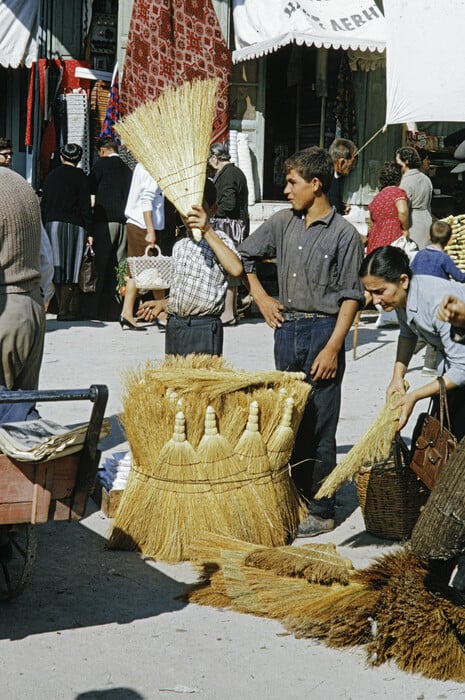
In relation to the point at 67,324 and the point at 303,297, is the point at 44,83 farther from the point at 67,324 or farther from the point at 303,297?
the point at 303,297

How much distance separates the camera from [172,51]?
13055mm

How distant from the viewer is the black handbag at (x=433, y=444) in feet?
14.5

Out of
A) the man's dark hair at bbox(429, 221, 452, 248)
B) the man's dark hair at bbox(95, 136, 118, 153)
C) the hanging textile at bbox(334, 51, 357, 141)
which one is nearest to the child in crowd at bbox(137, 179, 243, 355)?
the man's dark hair at bbox(429, 221, 452, 248)

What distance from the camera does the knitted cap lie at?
15.7 ft

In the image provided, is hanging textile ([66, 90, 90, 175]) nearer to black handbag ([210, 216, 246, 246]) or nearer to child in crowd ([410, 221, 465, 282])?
black handbag ([210, 216, 246, 246])

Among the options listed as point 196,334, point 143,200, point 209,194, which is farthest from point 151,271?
point 209,194

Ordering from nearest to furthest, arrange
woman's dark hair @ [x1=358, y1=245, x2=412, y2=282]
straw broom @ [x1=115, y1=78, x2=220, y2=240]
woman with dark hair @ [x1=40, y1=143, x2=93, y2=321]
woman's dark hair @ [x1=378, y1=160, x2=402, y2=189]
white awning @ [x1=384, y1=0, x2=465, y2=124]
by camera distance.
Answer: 1. woman's dark hair @ [x1=358, y1=245, x2=412, y2=282]
2. straw broom @ [x1=115, y1=78, x2=220, y2=240]
3. woman's dark hair @ [x1=378, y1=160, x2=402, y2=189]
4. white awning @ [x1=384, y1=0, x2=465, y2=124]
5. woman with dark hair @ [x1=40, y1=143, x2=93, y2=321]

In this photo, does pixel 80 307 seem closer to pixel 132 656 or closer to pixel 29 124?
pixel 29 124

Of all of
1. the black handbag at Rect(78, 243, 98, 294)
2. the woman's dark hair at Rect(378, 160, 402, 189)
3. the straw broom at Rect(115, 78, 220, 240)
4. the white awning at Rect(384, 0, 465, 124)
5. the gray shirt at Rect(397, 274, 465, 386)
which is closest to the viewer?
the gray shirt at Rect(397, 274, 465, 386)

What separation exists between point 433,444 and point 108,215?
8.19 meters

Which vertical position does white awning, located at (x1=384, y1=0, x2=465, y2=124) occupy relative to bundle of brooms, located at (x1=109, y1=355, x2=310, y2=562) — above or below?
above

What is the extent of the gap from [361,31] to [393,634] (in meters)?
10.0

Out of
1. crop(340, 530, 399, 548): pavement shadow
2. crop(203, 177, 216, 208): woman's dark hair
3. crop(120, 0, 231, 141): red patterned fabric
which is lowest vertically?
crop(340, 530, 399, 548): pavement shadow

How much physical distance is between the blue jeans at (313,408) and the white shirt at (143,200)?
5998 millimetres
